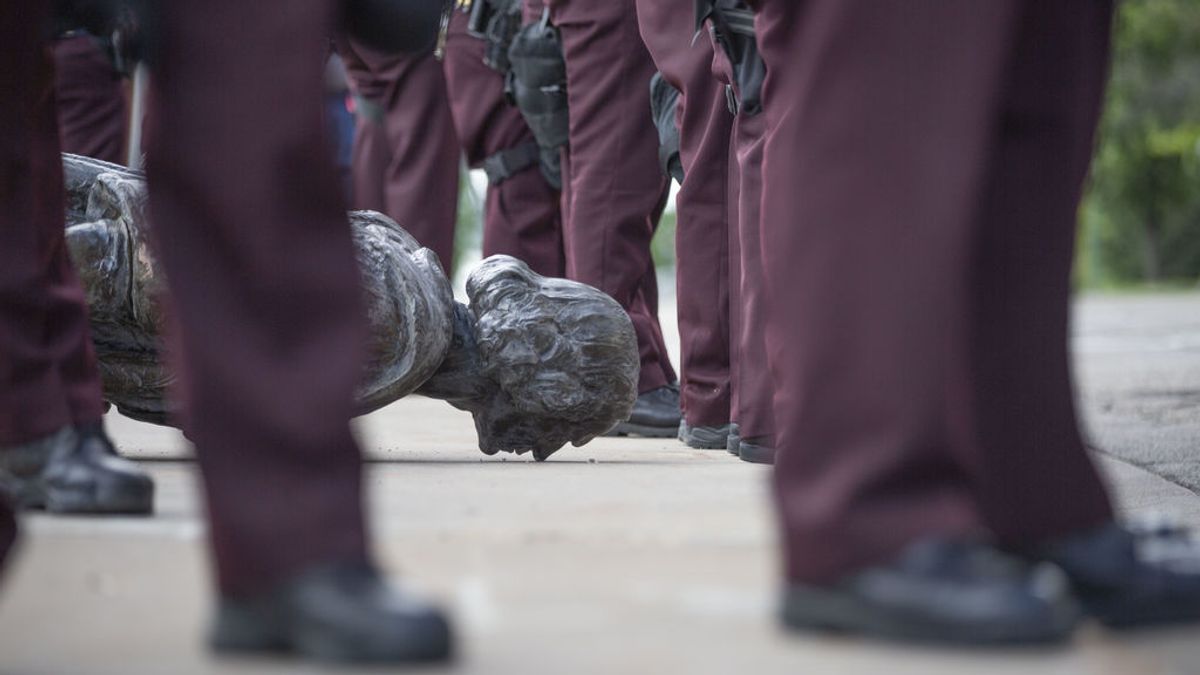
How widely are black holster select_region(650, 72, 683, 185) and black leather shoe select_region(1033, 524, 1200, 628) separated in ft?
8.93

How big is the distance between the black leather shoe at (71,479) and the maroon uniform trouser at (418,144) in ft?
12.4

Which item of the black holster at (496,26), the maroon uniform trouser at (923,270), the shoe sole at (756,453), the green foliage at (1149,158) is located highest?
the maroon uniform trouser at (923,270)

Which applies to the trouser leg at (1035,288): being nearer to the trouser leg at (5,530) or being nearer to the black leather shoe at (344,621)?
the black leather shoe at (344,621)

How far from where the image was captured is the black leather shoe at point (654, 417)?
5191 millimetres

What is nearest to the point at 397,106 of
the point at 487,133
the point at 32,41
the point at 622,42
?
the point at 487,133

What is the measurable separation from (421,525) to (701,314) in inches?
81.7

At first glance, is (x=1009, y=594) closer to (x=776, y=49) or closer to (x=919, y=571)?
(x=919, y=571)

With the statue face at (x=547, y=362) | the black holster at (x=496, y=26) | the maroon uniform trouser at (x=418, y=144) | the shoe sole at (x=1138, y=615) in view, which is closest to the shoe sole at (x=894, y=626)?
the shoe sole at (x=1138, y=615)

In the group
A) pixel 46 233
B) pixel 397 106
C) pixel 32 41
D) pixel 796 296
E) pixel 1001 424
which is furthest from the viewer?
pixel 397 106

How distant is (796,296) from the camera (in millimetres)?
1896

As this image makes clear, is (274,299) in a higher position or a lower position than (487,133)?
higher

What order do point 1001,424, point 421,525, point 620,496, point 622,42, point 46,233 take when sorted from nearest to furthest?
point 1001,424
point 421,525
point 46,233
point 620,496
point 622,42

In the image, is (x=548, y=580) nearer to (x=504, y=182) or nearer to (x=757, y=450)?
(x=757, y=450)

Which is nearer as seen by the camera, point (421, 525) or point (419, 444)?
point (421, 525)
